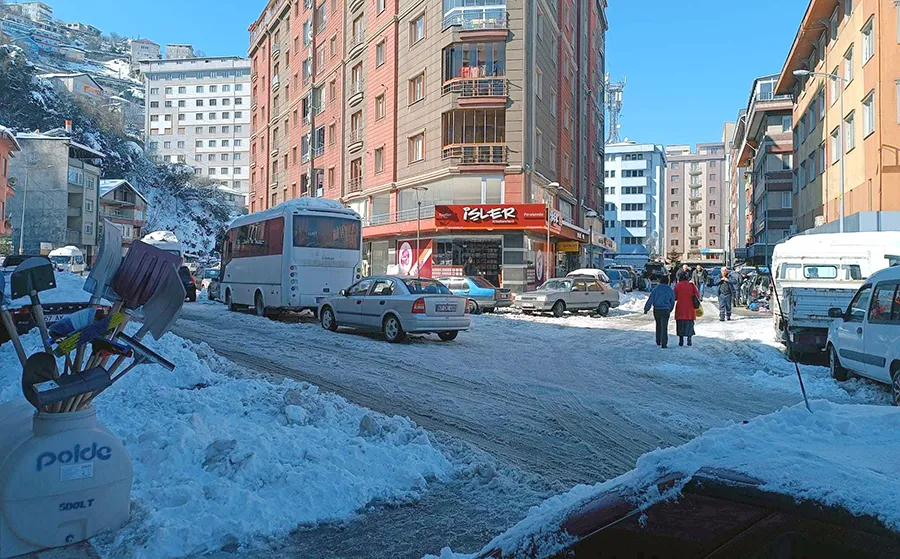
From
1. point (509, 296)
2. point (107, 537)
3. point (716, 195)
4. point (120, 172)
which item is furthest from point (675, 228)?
point (107, 537)

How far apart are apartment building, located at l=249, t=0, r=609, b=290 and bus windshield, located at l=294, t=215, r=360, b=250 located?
38.8ft

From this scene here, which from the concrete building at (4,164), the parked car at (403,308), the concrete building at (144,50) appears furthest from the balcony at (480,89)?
the concrete building at (144,50)

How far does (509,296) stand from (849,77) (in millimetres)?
21250

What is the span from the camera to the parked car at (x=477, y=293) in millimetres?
25203

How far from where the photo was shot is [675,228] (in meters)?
133

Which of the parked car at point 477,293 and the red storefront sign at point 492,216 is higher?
the red storefront sign at point 492,216

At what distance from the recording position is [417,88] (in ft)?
123

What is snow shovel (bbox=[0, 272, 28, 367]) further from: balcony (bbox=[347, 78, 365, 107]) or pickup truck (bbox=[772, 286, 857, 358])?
balcony (bbox=[347, 78, 365, 107])

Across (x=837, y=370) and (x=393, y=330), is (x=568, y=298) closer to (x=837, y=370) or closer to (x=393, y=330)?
(x=393, y=330)

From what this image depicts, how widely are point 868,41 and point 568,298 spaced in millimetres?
18743

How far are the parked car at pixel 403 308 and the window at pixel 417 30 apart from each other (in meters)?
24.6

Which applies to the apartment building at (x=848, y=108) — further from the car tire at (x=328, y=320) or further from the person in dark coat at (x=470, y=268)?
the car tire at (x=328, y=320)

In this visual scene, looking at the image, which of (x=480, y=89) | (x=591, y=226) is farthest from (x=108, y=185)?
(x=480, y=89)

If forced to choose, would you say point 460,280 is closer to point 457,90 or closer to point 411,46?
point 457,90
